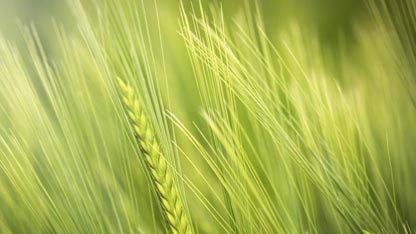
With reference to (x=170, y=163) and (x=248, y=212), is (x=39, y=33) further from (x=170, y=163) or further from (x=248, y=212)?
(x=248, y=212)

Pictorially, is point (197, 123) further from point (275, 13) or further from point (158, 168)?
point (275, 13)

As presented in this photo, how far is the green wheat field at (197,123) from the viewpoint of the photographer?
77cm

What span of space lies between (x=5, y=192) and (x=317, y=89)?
1.65 feet

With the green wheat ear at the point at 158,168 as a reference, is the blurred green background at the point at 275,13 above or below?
above

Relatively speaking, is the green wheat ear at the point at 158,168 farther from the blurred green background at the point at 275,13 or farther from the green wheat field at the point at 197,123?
the blurred green background at the point at 275,13

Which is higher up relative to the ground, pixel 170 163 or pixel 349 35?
pixel 349 35

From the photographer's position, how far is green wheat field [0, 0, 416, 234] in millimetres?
770

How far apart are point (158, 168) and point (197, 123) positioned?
120 mm

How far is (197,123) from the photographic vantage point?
822 mm

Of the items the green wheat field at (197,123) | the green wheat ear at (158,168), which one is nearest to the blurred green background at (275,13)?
the green wheat field at (197,123)

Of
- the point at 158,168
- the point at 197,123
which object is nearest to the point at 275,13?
the point at 197,123

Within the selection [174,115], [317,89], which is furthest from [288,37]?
[174,115]

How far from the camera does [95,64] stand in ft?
2.54

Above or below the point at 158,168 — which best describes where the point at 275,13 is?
above
